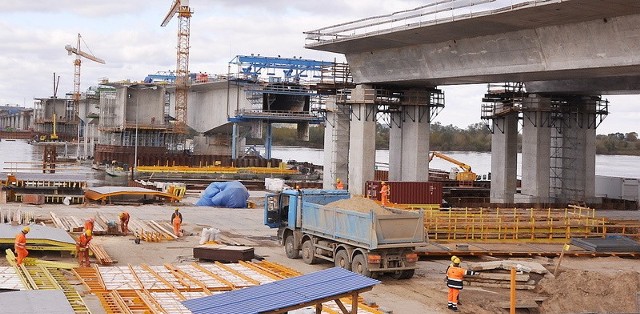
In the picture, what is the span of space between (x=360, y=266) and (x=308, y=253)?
3.34m

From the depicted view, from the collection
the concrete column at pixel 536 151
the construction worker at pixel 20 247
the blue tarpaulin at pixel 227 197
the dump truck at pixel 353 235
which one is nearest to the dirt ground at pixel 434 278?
the dump truck at pixel 353 235

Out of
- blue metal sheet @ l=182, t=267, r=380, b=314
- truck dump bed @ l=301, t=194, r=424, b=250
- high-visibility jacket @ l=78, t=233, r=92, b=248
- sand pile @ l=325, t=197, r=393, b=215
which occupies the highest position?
sand pile @ l=325, t=197, r=393, b=215

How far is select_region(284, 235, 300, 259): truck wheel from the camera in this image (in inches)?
1034

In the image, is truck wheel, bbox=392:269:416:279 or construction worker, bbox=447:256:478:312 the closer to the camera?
construction worker, bbox=447:256:478:312

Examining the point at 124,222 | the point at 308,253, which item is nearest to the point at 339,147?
the point at 124,222

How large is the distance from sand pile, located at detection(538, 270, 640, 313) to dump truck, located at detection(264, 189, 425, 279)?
3864 millimetres

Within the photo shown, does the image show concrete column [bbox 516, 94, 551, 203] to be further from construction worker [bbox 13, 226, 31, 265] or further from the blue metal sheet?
the blue metal sheet

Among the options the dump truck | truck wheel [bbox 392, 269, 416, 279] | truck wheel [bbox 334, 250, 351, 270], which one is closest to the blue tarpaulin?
the dump truck

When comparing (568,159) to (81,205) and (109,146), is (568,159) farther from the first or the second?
(109,146)

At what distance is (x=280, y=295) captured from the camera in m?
13.0

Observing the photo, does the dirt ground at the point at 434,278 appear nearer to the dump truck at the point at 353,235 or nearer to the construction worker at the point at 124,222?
the dump truck at the point at 353,235

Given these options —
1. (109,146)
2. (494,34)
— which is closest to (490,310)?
(494,34)

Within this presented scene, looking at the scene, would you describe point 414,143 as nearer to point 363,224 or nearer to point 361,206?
point 361,206

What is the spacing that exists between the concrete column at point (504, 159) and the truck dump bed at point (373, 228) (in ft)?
91.7
